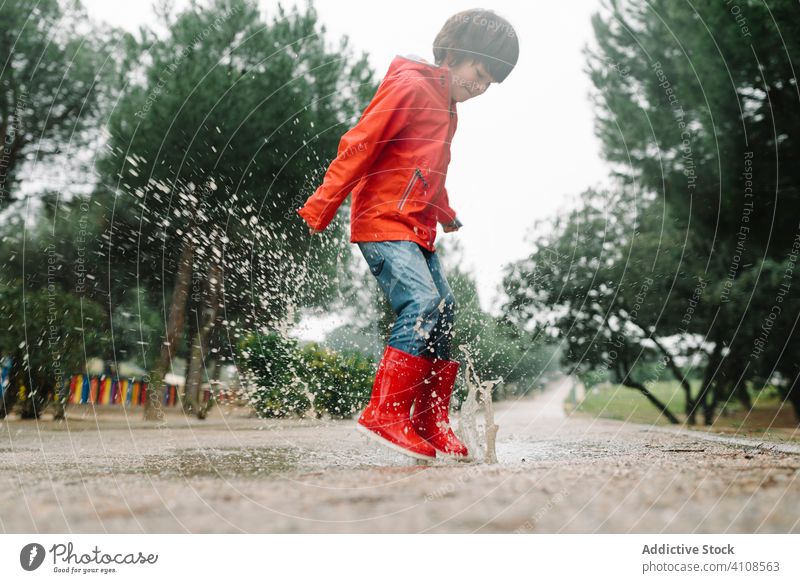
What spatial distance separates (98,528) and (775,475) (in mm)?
1455

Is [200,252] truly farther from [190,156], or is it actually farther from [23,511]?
[23,511]

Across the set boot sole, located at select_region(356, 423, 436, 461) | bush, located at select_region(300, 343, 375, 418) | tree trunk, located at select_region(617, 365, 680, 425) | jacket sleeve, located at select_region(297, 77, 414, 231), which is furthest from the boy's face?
tree trunk, located at select_region(617, 365, 680, 425)

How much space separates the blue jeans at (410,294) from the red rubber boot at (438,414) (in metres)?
0.06

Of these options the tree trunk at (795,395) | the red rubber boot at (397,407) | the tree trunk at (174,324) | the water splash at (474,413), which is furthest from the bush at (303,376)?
the tree trunk at (795,395)

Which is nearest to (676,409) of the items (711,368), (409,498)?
(711,368)

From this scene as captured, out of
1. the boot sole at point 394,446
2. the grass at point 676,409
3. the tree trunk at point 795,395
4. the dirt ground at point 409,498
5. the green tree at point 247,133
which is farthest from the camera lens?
the grass at point 676,409

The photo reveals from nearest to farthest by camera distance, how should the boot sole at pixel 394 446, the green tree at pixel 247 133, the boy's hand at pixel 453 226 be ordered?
the boot sole at pixel 394 446 < the boy's hand at pixel 453 226 < the green tree at pixel 247 133

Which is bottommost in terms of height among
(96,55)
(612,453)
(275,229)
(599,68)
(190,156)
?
(612,453)

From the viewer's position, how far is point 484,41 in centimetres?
188

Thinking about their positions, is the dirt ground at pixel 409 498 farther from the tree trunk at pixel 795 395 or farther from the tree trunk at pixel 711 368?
the tree trunk at pixel 711 368

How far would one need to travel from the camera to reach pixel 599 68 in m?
3.56

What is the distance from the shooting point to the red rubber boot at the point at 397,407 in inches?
64.7

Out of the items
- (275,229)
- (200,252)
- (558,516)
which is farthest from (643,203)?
(558,516)

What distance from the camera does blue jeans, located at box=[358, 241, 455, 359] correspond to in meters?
1.69
